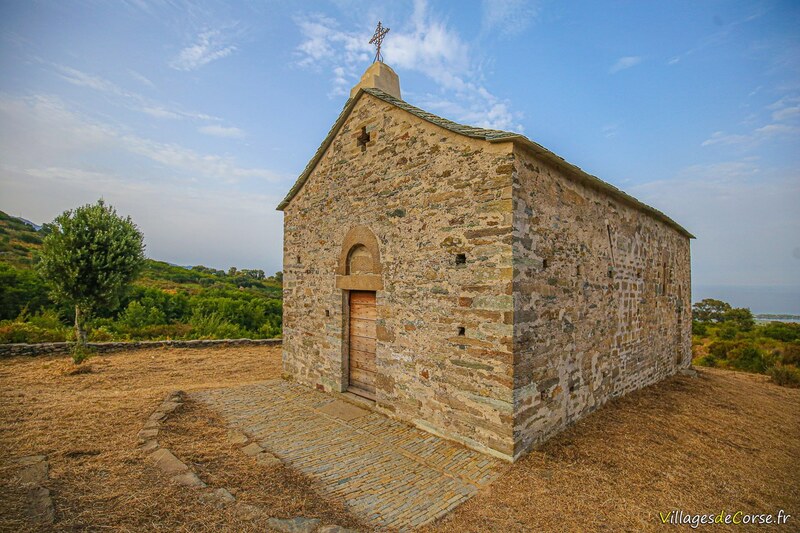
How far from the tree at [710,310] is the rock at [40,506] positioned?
1401 inches

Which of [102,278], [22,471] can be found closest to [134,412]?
[22,471]

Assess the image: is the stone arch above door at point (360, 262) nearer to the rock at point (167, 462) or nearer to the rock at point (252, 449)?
the rock at point (252, 449)

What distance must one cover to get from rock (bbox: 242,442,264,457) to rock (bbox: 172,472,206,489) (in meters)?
0.88

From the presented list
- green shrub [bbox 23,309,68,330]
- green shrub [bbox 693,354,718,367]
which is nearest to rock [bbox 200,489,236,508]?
green shrub [bbox 23,309,68,330]

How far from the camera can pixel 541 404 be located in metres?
5.13

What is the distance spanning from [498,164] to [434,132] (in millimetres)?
1351

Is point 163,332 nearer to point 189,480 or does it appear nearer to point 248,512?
point 189,480

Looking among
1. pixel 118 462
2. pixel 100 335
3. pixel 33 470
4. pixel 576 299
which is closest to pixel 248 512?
pixel 118 462

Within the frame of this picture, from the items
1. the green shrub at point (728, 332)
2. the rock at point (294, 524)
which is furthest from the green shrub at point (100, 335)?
the green shrub at point (728, 332)

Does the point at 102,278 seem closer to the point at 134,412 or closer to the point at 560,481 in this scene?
the point at 134,412

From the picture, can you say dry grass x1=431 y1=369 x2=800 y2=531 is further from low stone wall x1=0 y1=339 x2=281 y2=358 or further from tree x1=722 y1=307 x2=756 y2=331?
tree x1=722 y1=307 x2=756 y2=331

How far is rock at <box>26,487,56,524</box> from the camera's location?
3.04 metres

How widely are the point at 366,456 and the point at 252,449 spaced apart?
1584mm

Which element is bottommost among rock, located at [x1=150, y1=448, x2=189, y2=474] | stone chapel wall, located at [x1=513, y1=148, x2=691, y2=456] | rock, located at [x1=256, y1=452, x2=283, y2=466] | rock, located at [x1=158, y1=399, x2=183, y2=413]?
rock, located at [x1=256, y1=452, x2=283, y2=466]
